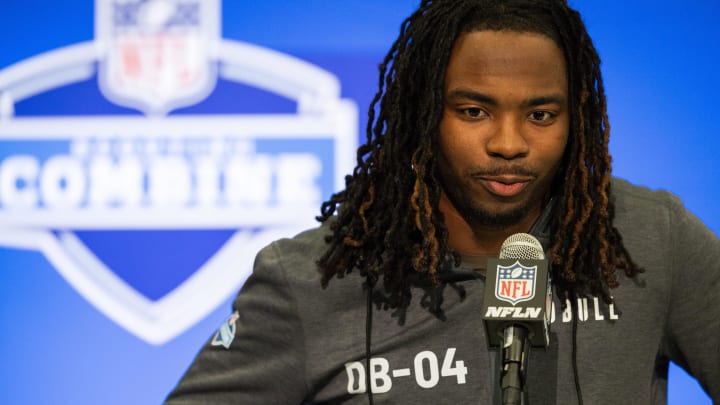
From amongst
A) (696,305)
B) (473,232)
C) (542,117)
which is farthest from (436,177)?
(696,305)

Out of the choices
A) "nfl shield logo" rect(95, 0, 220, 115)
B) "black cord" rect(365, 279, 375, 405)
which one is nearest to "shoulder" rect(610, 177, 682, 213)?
"black cord" rect(365, 279, 375, 405)

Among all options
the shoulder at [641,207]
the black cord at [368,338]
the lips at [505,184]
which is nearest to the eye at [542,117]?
the lips at [505,184]

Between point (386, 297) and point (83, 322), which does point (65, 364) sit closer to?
point (83, 322)

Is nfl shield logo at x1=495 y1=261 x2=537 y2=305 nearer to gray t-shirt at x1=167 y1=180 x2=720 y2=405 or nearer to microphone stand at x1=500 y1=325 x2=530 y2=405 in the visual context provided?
microphone stand at x1=500 y1=325 x2=530 y2=405

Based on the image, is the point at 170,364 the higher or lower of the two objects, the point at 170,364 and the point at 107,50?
the lower

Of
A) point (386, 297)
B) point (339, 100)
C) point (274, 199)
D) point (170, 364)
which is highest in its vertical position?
point (339, 100)

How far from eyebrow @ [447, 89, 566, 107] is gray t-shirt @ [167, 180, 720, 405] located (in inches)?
10.4

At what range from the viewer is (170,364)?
2.78m

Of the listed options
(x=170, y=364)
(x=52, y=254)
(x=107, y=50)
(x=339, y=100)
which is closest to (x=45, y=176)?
(x=52, y=254)

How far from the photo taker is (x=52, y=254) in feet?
9.28

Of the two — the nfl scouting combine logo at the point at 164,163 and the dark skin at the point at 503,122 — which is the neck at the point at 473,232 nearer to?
the dark skin at the point at 503,122

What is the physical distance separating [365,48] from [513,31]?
108 centimetres

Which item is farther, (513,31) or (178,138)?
(178,138)

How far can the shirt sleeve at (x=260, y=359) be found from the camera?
72.4 inches
